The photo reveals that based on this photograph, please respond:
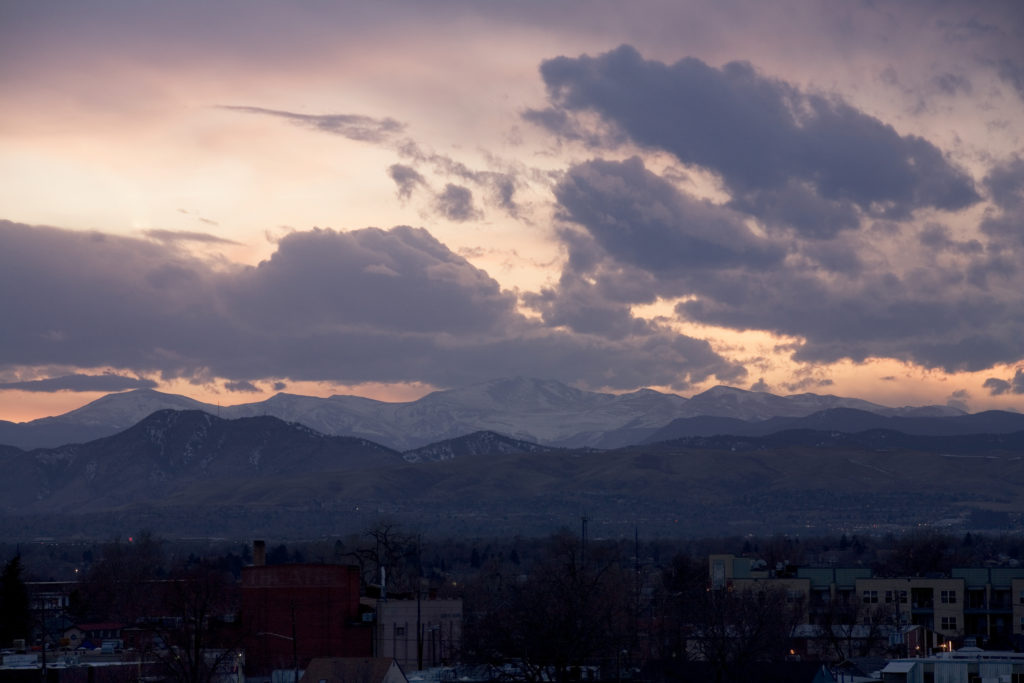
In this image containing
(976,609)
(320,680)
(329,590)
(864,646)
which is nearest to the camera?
(320,680)

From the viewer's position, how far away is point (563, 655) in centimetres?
9162

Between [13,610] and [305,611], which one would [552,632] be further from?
[13,610]

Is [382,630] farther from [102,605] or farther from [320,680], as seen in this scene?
[102,605]

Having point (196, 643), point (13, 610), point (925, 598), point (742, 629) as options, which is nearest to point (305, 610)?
point (742, 629)

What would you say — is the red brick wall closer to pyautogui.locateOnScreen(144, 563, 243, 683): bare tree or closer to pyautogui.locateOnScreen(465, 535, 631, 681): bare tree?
pyautogui.locateOnScreen(144, 563, 243, 683): bare tree

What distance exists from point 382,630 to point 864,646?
124 ft

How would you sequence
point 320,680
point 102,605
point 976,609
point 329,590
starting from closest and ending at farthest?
point 320,680
point 329,590
point 976,609
point 102,605

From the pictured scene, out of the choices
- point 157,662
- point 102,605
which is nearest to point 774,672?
point 157,662

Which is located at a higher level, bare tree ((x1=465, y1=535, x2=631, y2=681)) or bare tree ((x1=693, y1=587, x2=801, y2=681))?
bare tree ((x1=465, y1=535, x2=631, y2=681))

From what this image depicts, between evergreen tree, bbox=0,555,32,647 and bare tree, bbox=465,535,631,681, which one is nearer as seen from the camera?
bare tree, bbox=465,535,631,681

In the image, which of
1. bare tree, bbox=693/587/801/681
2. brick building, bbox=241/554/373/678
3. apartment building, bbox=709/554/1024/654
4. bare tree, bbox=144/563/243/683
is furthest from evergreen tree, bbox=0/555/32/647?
apartment building, bbox=709/554/1024/654

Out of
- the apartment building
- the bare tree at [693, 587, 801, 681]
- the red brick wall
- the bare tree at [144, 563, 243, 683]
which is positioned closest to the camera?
the bare tree at [144, 563, 243, 683]

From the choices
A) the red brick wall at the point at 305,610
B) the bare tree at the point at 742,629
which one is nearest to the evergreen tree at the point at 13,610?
the red brick wall at the point at 305,610

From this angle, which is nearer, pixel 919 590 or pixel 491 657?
pixel 491 657
